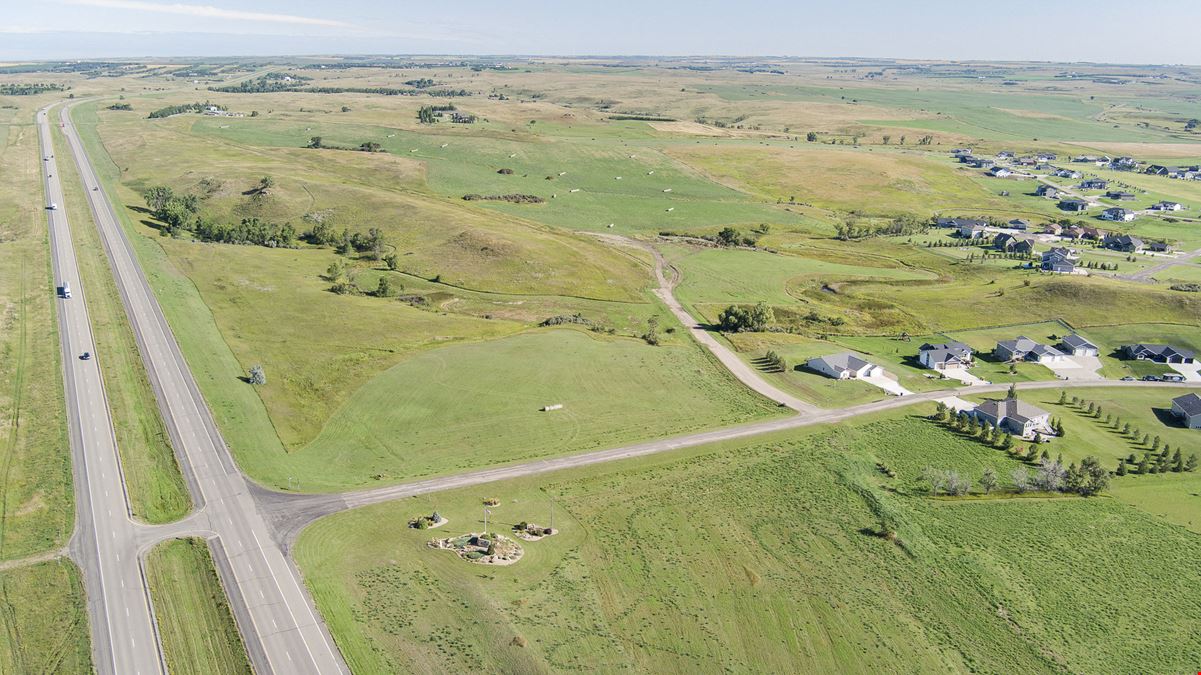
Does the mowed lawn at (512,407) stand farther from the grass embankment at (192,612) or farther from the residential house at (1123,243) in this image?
the residential house at (1123,243)

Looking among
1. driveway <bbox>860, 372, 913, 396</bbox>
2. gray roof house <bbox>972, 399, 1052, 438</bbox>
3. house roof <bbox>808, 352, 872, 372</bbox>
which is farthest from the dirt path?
gray roof house <bbox>972, 399, 1052, 438</bbox>

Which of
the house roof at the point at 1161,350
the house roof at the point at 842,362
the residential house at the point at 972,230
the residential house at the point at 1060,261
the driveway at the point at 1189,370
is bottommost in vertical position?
the driveway at the point at 1189,370

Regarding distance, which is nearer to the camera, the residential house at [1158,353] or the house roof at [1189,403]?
the house roof at [1189,403]

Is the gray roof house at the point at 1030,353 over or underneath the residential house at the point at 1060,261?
underneath

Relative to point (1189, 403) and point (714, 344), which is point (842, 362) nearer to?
point (714, 344)

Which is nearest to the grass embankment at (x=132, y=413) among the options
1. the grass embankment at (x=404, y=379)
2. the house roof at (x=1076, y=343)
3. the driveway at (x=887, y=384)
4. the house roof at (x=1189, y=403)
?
the grass embankment at (x=404, y=379)

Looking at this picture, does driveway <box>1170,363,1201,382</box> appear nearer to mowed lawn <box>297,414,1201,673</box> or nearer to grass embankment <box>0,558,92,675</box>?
mowed lawn <box>297,414,1201,673</box>
